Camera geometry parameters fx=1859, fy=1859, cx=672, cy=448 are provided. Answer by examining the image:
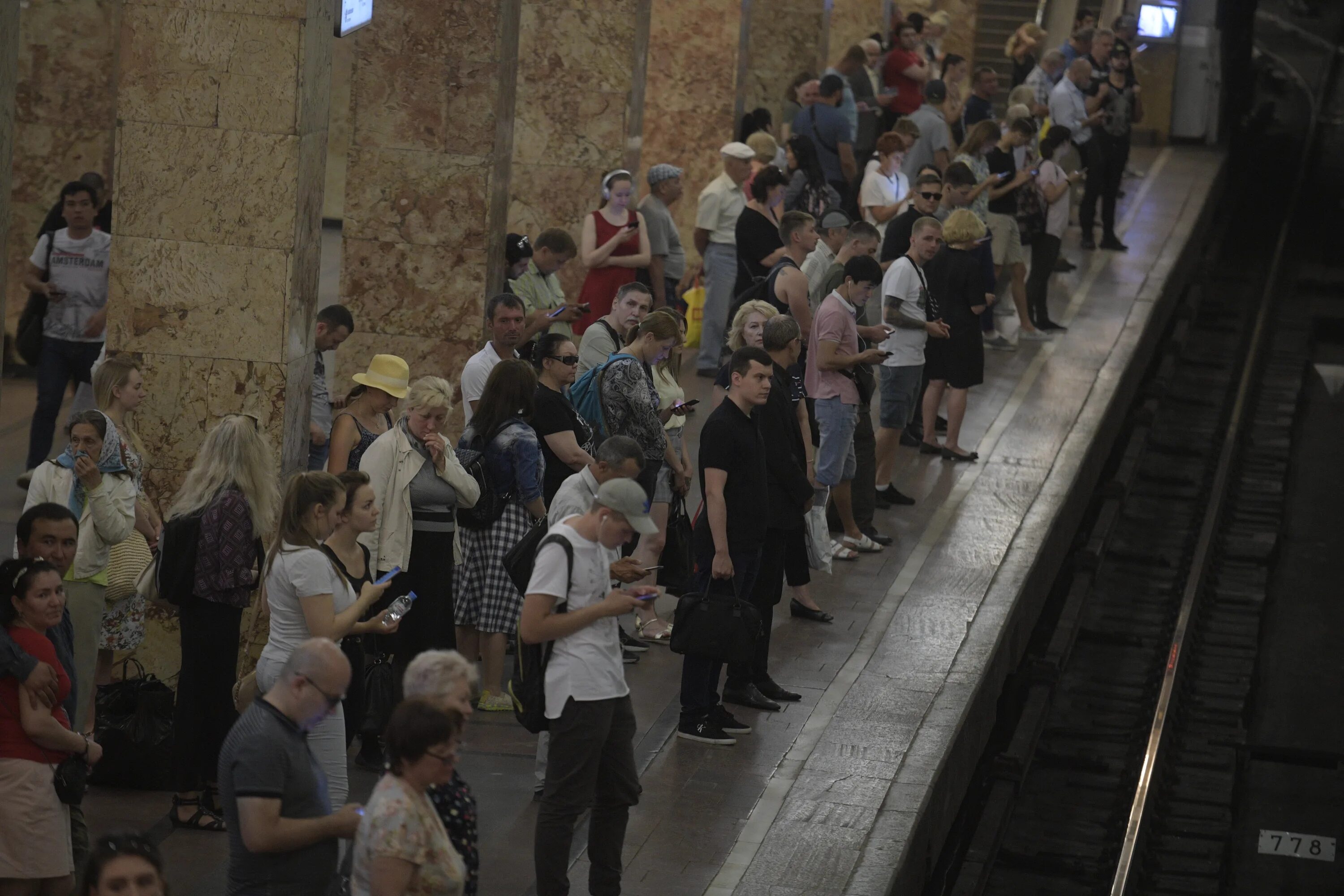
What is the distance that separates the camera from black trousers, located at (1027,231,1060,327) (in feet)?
54.7

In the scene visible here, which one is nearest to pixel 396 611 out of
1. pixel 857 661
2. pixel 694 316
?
pixel 857 661

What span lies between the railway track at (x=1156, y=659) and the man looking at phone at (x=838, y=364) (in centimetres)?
234

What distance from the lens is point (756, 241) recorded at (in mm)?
13414

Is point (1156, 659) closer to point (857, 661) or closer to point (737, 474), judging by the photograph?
point (857, 661)

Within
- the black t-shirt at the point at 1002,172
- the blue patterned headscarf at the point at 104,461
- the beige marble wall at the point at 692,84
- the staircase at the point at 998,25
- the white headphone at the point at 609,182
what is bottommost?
the blue patterned headscarf at the point at 104,461

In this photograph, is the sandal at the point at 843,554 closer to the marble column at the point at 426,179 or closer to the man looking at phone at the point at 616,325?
the man looking at phone at the point at 616,325

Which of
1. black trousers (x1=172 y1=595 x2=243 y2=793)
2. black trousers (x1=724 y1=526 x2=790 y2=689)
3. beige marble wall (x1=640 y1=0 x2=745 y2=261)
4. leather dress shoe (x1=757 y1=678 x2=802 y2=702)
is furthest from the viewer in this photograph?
beige marble wall (x1=640 y1=0 x2=745 y2=261)

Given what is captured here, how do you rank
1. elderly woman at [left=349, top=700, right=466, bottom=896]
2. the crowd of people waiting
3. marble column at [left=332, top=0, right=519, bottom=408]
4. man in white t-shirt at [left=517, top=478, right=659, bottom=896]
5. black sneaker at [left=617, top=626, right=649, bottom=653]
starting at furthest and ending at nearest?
marble column at [left=332, top=0, right=519, bottom=408]
black sneaker at [left=617, top=626, right=649, bottom=653]
man in white t-shirt at [left=517, top=478, right=659, bottom=896]
the crowd of people waiting
elderly woman at [left=349, top=700, right=466, bottom=896]

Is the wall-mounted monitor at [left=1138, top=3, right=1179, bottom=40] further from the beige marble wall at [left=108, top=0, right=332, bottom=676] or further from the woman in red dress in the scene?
the beige marble wall at [left=108, top=0, right=332, bottom=676]

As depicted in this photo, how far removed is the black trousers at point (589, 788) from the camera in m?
6.47

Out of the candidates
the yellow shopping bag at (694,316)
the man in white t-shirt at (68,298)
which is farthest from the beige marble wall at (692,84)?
the man in white t-shirt at (68,298)

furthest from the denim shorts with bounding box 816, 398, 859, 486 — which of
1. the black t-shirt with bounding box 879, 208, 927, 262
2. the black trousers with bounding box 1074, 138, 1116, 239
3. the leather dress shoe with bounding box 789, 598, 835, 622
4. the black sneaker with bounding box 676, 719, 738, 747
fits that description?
the black trousers with bounding box 1074, 138, 1116, 239

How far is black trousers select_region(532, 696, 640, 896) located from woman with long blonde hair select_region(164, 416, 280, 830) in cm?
148

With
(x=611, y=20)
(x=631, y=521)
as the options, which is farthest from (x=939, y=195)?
(x=631, y=521)
